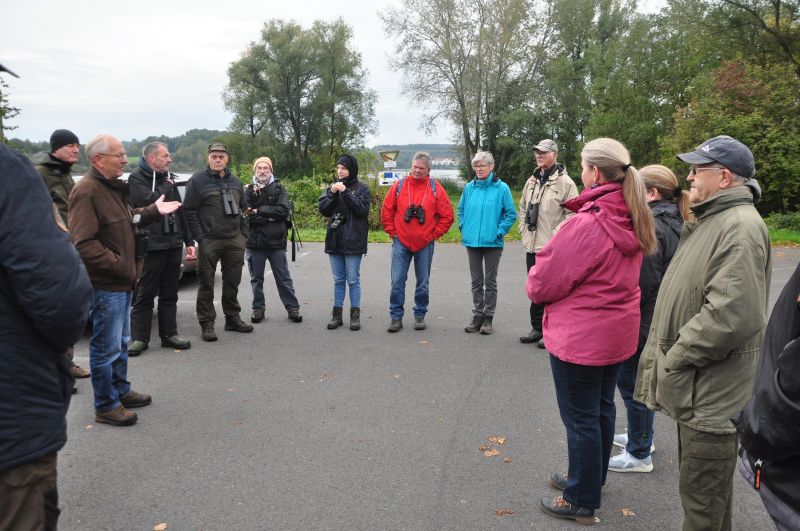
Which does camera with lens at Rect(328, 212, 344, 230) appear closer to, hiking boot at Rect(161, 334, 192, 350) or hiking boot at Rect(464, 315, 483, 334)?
hiking boot at Rect(464, 315, 483, 334)

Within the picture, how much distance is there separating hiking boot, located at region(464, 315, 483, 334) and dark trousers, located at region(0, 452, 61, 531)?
17.9ft

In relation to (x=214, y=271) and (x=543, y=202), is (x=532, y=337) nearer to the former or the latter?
(x=543, y=202)

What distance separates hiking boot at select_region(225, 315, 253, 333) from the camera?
722 cm

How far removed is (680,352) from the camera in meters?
2.71

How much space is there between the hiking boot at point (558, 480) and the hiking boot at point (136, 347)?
441 centimetres

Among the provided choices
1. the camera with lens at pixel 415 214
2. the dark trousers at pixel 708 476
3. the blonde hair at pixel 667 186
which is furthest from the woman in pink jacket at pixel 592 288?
the camera with lens at pixel 415 214

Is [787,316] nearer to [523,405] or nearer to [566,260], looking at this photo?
[566,260]

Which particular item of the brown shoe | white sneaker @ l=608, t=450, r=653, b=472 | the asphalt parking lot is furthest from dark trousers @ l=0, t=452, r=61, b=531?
the brown shoe

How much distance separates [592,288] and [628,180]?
562 millimetres

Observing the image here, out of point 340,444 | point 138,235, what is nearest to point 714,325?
point 340,444

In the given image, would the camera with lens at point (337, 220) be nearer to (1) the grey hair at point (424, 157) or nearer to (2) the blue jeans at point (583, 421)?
(1) the grey hair at point (424, 157)

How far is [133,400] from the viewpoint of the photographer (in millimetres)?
4902

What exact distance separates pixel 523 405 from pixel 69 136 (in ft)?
14.8

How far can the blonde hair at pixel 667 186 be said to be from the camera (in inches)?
149
